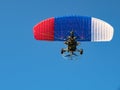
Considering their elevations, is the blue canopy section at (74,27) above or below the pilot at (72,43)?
above

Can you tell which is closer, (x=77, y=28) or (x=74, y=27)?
(x=74, y=27)

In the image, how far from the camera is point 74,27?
6488cm

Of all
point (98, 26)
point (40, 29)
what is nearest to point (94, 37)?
point (98, 26)

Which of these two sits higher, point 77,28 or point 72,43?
point 77,28

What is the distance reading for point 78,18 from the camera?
64312 millimetres

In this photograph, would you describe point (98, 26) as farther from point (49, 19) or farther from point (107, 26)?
point (49, 19)

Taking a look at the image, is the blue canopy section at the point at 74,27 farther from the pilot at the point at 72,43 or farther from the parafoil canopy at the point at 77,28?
the pilot at the point at 72,43

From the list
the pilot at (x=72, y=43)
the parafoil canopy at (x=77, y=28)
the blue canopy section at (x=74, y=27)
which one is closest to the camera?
the pilot at (x=72, y=43)

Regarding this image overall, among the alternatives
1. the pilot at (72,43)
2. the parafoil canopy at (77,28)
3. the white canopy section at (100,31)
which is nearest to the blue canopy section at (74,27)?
the parafoil canopy at (77,28)

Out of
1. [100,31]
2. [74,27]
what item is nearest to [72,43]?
[74,27]

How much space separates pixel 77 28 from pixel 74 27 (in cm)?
34

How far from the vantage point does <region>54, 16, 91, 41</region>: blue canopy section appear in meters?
64.6

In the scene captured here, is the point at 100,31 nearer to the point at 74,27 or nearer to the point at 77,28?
the point at 77,28

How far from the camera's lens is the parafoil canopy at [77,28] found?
64.8 meters
